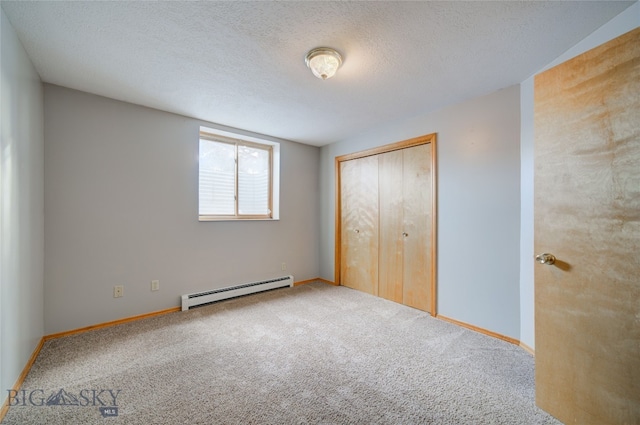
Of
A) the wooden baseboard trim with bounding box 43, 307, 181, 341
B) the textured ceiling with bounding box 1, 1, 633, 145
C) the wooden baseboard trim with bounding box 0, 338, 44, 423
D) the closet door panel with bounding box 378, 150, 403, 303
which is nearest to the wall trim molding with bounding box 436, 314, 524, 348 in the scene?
the closet door panel with bounding box 378, 150, 403, 303

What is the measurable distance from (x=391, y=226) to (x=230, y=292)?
2285 mm

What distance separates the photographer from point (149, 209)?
279 centimetres

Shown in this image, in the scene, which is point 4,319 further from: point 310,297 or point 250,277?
point 310,297

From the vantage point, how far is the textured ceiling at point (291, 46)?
4.73ft

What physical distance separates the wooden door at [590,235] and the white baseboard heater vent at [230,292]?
3.00 meters

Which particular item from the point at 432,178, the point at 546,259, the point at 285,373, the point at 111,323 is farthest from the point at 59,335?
the point at 432,178

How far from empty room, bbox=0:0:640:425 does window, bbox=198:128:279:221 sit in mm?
36

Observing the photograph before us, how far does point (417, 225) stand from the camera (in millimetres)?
3016

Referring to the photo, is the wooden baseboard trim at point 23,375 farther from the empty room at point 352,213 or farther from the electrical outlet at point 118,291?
the electrical outlet at point 118,291

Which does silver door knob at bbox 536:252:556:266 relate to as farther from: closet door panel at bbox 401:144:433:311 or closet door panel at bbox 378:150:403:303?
closet door panel at bbox 378:150:403:303

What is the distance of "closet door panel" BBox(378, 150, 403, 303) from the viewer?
3.21m

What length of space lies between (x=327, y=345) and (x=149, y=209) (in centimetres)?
236

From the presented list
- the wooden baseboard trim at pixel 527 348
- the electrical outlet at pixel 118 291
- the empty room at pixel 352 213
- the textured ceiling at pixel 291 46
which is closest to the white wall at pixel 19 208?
the empty room at pixel 352 213

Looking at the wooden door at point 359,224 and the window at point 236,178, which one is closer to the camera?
the window at point 236,178
